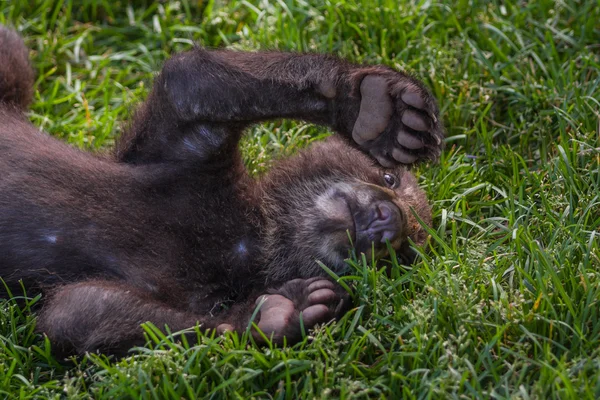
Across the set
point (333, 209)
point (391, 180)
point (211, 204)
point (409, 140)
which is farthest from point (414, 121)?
point (211, 204)

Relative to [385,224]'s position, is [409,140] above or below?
above

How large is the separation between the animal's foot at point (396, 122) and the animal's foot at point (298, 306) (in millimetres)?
671

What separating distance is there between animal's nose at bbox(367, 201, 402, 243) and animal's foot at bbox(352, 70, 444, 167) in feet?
1.13

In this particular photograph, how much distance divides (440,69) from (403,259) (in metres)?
1.76

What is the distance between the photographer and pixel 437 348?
12.2 ft

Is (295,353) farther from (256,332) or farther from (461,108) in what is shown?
(461,108)

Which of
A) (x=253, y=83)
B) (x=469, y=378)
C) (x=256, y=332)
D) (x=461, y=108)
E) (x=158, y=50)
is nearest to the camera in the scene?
(x=469, y=378)

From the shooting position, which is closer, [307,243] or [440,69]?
[307,243]

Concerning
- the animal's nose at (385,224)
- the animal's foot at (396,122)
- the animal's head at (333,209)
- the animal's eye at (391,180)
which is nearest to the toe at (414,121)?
the animal's foot at (396,122)

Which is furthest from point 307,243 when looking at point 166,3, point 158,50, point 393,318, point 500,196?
point 166,3

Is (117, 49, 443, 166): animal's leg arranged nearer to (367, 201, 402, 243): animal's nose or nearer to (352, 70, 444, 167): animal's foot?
(352, 70, 444, 167): animal's foot

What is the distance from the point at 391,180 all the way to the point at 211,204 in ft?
3.40

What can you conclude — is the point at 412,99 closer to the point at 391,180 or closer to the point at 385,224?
the point at 385,224

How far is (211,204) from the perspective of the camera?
4.76 meters
